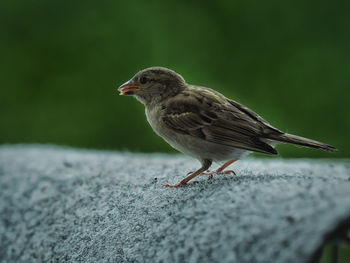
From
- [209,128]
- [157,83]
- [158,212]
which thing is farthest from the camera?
[157,83]

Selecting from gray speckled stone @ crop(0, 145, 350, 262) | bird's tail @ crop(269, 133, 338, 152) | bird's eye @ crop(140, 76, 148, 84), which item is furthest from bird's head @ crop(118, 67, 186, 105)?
bird's tail @ crop(269, 133, 338, 152)

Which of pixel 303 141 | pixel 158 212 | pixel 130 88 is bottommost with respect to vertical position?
pixel 158 212

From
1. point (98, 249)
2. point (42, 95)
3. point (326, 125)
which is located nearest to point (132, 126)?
point (42, 95)

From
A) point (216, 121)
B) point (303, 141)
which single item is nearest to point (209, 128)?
point (216, 121)

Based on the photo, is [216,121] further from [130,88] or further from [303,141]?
[130,88]

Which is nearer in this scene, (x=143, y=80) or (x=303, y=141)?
(x=303, y=141)

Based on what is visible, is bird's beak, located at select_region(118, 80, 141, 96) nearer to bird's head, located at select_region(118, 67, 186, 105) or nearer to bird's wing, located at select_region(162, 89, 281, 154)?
bird's head, located at select_region(118, 67, 186, 105)

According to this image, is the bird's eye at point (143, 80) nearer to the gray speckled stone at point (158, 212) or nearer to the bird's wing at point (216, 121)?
the bird's wing at point (216, 121)
